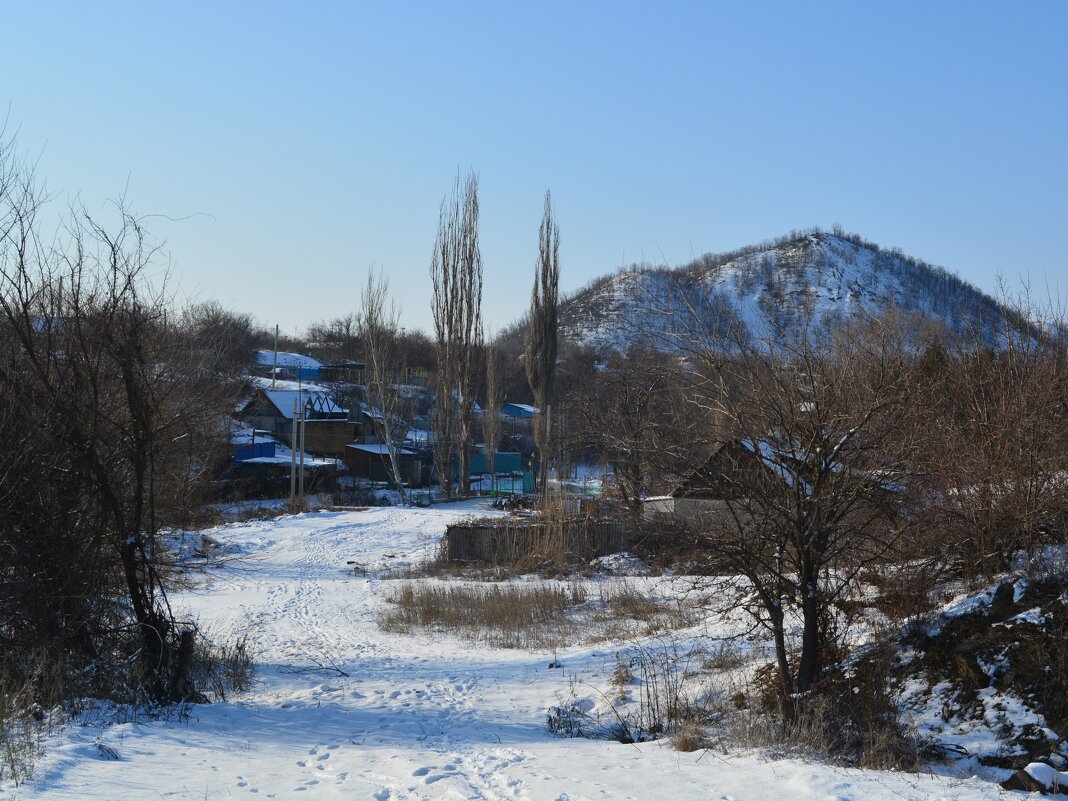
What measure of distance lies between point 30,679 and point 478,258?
3412 centimetres

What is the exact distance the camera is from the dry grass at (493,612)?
12258mm

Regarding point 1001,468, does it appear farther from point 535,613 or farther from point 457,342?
point 457,342

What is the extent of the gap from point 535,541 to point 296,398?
3087cm

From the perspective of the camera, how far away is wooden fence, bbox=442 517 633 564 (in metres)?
19.7

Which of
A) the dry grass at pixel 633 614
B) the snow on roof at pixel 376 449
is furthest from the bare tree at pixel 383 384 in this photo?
the dry grass at pixel 633 614

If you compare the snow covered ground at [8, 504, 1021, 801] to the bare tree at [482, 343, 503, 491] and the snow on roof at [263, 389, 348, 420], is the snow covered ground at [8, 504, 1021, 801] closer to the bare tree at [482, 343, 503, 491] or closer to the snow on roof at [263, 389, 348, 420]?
the bare tree at [482, 343, 503, 491]

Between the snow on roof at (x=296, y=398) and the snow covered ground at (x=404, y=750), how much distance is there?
37.3 meters

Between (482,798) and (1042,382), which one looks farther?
(1042,382)

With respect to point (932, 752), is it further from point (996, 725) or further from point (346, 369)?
point (346, 369)

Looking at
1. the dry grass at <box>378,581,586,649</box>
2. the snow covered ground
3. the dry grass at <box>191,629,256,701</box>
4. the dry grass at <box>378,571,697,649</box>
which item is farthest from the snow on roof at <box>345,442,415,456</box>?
the dry grass at <box>191,629,256,701</box>

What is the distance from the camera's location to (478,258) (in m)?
39.6

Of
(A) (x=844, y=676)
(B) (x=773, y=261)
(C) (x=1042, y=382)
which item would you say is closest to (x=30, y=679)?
(A) (x=844, y=676)

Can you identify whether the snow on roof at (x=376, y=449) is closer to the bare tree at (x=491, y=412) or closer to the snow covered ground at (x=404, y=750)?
the bare tree at (x=491, y=412)

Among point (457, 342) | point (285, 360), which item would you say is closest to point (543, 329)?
point (457, 342)
